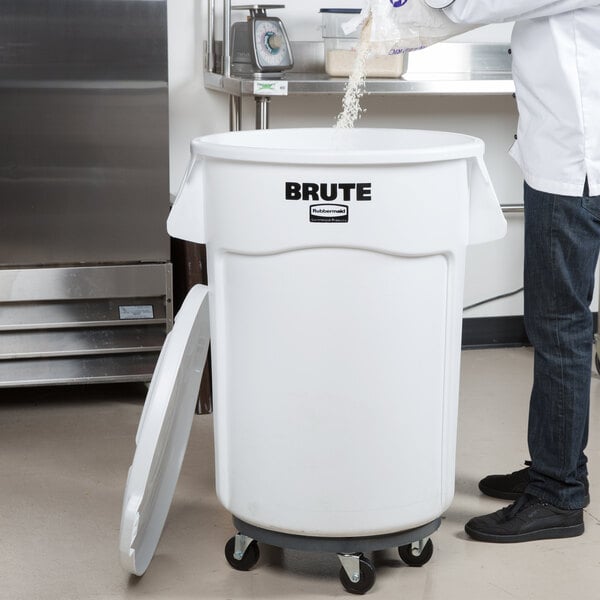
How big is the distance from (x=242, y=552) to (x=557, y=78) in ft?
3.57

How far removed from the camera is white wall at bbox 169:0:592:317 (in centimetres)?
333

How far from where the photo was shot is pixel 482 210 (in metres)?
1.87

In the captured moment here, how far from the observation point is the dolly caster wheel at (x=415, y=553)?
200 cm

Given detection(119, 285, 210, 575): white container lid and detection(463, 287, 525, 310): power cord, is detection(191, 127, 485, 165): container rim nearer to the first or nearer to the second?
detection(119, 285, 210, 575): white container lid

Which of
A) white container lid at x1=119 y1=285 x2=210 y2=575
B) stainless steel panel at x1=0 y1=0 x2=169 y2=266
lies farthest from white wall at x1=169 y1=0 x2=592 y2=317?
white container lid at x1=119 y1=285 x2=210 y2=575

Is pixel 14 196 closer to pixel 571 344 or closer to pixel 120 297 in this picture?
pixel 120 297

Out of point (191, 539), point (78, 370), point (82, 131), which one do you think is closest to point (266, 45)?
point (82, 131)

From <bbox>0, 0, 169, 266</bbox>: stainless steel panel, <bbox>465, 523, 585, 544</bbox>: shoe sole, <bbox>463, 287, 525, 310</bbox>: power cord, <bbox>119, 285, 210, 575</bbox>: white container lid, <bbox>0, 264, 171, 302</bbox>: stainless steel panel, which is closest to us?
<bbox>119, 285, 210, 575</bbox>: white container lid

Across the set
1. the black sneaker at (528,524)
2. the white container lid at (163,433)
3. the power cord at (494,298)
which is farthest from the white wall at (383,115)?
the black sneaker at (528,524)

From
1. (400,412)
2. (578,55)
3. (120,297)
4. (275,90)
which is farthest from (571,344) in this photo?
(120,297)

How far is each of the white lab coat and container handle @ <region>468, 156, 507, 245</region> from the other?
161 mm

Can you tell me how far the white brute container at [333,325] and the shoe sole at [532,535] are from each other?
247mm

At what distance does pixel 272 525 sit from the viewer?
1.88m

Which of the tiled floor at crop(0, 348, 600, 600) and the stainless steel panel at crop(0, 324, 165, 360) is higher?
the stainless steel panel at crop(0, 324, 165, 360)
